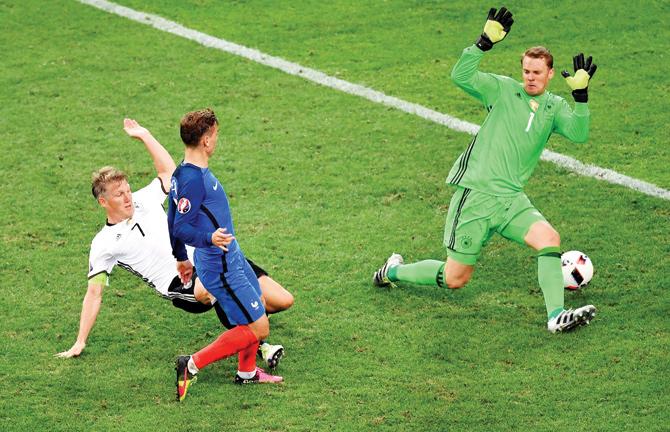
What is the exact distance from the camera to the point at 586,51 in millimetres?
13273

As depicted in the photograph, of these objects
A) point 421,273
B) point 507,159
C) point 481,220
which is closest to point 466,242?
point 481,220

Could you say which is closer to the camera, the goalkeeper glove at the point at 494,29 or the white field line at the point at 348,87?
the goalkeeper glove at the point at 494,29

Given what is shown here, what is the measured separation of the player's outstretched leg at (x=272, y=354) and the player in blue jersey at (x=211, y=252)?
0.15 m

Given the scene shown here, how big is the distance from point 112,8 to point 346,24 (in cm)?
301

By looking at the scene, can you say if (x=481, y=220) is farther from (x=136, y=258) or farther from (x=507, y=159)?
(x=136, y=258)

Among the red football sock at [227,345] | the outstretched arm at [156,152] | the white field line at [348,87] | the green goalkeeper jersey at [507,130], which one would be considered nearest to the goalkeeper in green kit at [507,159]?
the green goalkeeper jersey at [507,130]

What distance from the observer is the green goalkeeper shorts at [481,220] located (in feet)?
28.3

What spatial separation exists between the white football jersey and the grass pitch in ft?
1.54

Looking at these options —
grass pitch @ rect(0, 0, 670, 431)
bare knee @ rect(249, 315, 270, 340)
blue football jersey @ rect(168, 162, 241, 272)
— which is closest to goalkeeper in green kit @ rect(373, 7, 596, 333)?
grass pitch @ rect(0, 0, 670, 431)

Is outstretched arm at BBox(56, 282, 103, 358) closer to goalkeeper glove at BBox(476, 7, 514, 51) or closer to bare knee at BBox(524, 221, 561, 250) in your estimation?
bare knee at BBox(524, 221, 561, 250)

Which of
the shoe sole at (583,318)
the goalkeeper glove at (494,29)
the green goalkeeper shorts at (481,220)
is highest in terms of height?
the goalkeeper glove at (494,29)

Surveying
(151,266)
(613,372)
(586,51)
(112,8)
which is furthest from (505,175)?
(112,8)

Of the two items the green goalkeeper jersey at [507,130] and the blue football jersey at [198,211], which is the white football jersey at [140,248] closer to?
the blue football jersey at [198,211]

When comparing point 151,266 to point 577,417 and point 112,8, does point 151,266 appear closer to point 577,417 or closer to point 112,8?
point 577,417
